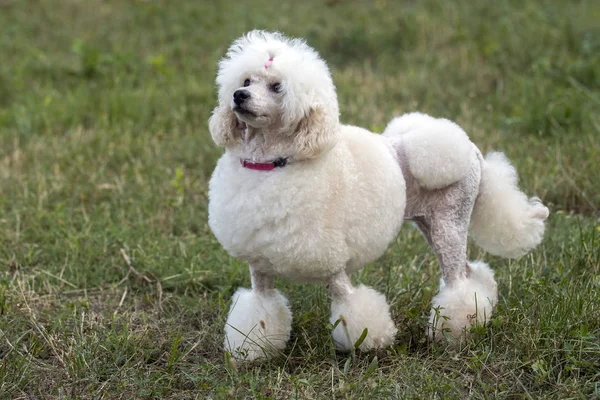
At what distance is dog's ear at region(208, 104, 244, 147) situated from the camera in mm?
2826

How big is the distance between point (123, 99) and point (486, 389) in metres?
4.27

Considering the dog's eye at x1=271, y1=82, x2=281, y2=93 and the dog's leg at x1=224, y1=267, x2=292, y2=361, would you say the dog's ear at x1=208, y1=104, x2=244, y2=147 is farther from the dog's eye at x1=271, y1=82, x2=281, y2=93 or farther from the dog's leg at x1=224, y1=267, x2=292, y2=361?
the dog's leg at x1=224, y1=267, x2=292, y2=361

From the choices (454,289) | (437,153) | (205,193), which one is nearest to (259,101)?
(437,153)

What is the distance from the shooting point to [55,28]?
833 cm

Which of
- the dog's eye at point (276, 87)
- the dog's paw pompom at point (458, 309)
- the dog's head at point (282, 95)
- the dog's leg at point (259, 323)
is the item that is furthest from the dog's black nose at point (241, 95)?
the dog's paw pompom at point (458, 309)

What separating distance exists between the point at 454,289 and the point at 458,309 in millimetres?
84

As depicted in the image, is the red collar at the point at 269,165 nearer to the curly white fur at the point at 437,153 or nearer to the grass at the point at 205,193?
the curly white fur at the point at 437,153

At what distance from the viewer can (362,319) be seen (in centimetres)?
291

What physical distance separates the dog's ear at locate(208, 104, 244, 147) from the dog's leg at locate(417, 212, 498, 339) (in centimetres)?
85

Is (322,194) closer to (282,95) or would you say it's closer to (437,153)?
(282,95)

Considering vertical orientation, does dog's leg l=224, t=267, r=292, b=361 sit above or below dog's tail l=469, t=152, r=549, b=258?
below

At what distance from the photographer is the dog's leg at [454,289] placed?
307 centimetres

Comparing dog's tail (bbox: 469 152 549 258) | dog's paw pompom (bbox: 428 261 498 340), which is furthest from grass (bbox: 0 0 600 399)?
dog's tail (bbox: 469 152 549 258)

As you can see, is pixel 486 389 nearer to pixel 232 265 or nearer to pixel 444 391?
pixel 444 391
